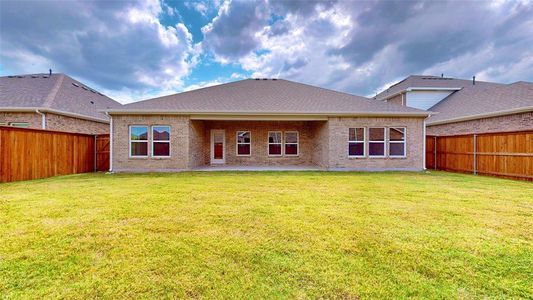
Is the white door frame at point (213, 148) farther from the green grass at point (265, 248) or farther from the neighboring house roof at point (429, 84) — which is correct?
the neighboring house roof at point (429, 84)

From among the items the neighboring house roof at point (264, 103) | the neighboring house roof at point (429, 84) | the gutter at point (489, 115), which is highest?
the neighboring house roof at point (429, 84)

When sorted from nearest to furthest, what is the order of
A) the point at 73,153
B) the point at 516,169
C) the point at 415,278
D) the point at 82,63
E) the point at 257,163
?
the point at 415,278
the point at 516,169
the point at 73,153
the point at 257,163
the point at 82,63

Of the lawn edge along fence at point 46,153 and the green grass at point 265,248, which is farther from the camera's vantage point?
the lawn edge along fence at point 46,153

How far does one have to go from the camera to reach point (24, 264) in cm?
284

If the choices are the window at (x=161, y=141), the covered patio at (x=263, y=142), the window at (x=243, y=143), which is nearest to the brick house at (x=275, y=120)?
the window at (x=161, y=141)

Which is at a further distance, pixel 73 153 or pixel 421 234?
pixel 73 153

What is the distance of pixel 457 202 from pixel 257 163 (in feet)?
38.0

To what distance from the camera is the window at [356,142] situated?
13320 mm

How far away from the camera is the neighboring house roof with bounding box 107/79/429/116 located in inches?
499

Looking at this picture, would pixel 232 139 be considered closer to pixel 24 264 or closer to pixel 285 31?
pixel 285 31

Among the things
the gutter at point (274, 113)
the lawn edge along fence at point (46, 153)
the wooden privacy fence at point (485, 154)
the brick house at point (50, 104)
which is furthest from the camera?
the brick house at point (50, 104)

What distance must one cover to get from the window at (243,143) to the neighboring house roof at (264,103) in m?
2.75

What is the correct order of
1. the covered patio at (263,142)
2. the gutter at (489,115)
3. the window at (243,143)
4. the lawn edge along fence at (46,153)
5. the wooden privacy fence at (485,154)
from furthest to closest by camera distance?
the window at (243,143) < the covered patio at (263,142) < the gutter at (489,115) < the wooden privacy fence at (485,154) < the lawn edge along fence at (46,153)

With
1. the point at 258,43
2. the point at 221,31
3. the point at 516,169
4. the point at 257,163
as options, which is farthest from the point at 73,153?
the point at 516,169
